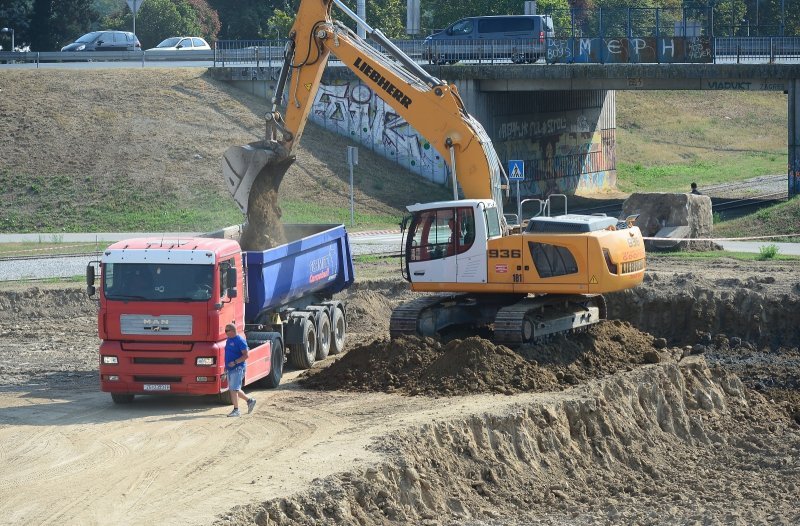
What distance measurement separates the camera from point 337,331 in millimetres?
25031

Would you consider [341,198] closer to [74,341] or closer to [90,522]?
[74,341]

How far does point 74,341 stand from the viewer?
26.4 meters

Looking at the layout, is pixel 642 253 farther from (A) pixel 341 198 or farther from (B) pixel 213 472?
(A) pixel 341 198

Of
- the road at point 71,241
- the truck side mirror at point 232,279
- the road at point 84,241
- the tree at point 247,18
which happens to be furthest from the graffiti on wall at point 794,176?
the tree at point 247,18

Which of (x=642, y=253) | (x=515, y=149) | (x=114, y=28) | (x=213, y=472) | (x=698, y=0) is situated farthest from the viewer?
(x=114, y=28)

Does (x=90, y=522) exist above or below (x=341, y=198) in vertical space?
below

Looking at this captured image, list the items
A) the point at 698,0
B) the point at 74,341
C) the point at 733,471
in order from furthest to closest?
1. the point at 698,0
2. the point at 74,341
3. the point at 733,471

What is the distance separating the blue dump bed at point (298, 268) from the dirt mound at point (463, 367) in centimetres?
152

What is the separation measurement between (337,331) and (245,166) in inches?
145

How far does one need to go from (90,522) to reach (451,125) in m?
12.1

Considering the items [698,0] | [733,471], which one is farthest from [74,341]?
[698,0]

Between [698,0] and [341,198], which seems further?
[698,0]

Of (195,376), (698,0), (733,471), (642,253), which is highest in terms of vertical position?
(698,0)

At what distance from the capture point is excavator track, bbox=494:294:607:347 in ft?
71.9
